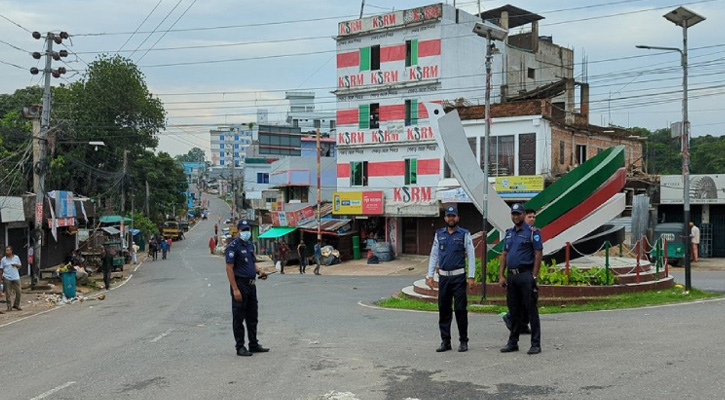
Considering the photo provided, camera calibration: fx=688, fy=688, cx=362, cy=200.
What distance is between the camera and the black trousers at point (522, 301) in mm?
9094

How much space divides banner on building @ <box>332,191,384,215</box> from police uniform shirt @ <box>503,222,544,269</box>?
3075cm

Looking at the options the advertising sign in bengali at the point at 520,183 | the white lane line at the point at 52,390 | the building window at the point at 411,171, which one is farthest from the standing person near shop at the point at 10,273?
the building window at the point at 411,171

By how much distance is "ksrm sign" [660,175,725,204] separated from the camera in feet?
105

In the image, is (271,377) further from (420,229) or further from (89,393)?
(420,229)

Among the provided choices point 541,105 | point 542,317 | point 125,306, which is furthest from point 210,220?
point 542,317

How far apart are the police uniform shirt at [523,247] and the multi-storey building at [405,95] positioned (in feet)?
92.7

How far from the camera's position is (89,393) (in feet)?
25.5

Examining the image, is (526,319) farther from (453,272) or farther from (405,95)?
(405,95)

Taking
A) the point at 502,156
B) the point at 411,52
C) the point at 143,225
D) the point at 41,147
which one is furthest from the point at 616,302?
the point at 143,225

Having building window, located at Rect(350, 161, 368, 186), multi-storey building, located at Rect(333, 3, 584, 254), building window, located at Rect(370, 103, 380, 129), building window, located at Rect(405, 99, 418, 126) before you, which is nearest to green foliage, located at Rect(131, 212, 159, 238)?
multi-storey building, located at Rect(333, 3, 584, 254)

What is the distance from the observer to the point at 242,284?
9.80m

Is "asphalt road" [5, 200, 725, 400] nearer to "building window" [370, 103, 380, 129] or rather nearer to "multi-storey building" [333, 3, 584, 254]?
"multi-storey building" [333, 3, 584, 254]

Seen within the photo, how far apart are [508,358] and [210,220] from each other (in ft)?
397

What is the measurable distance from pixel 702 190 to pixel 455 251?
2743 cm
